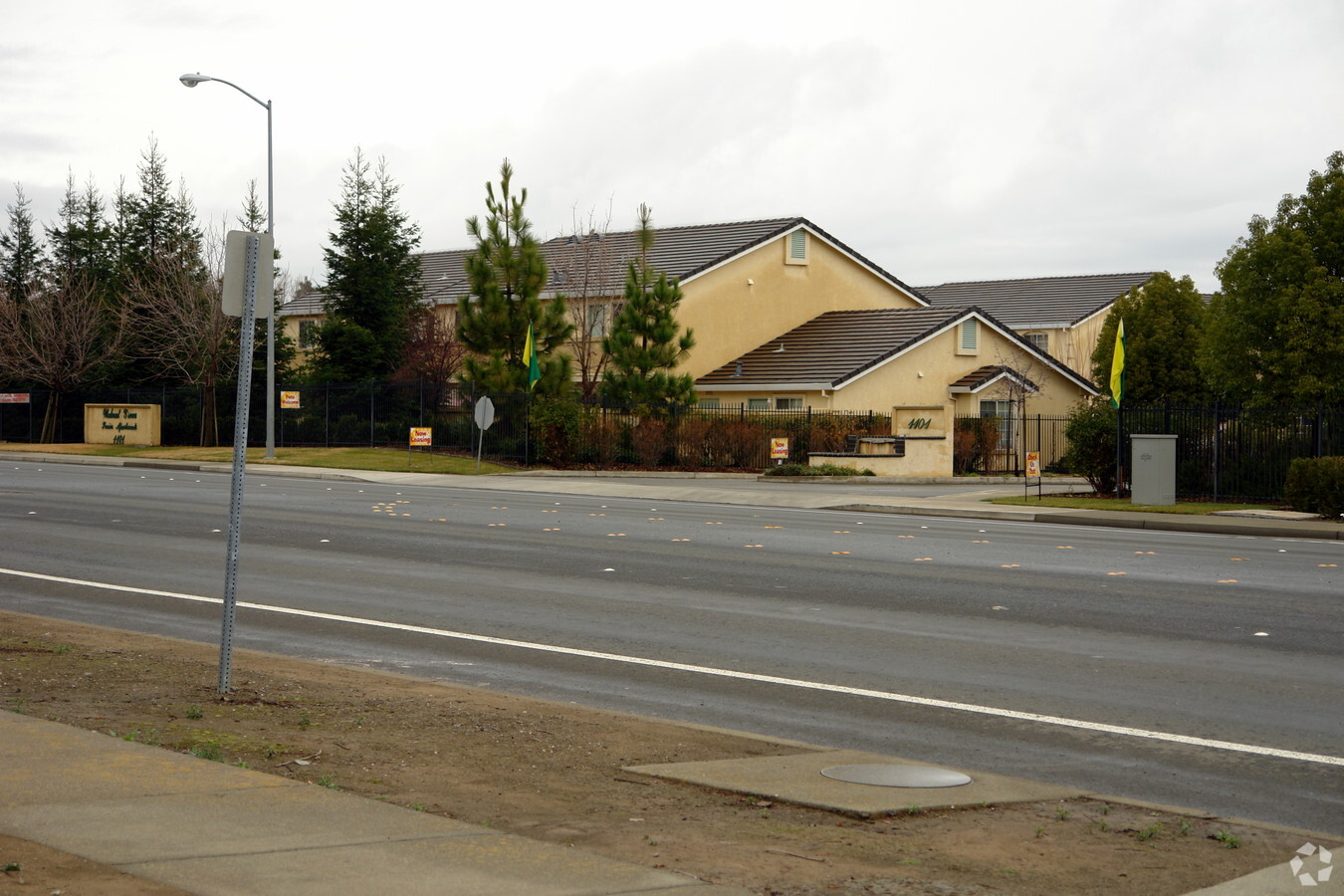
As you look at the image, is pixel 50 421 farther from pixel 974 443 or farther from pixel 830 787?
pixel 830 787

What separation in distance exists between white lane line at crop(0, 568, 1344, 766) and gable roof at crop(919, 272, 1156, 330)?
5348 centimetres

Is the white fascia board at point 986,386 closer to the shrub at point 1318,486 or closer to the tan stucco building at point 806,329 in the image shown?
the tan stucco building at point 806,329

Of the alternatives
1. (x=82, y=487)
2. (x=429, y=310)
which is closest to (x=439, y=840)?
(x=82, y=487)

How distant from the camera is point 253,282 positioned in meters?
7.89

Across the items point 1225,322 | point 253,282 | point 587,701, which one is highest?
point 1225,322

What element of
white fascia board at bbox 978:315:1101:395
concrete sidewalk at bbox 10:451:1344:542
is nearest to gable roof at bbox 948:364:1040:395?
white fascia board at bbox 978:315:1101:395

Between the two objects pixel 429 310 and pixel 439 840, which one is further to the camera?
pixel 429 310

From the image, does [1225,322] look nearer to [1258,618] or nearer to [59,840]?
[1258,618]

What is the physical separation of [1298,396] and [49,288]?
51.1m

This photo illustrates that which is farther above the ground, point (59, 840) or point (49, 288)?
point (49, 288)

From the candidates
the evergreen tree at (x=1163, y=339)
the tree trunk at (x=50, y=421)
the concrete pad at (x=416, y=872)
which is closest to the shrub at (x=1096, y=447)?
the evergreen tree at (x=1163, y=339)

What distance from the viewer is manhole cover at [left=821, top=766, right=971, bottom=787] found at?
673cm

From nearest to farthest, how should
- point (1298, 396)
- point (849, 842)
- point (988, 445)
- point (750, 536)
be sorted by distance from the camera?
point (849, 842)
point (750, 536)
point (1298, 396)
point (988, 445)

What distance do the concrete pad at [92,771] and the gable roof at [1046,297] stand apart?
58.9 meters
